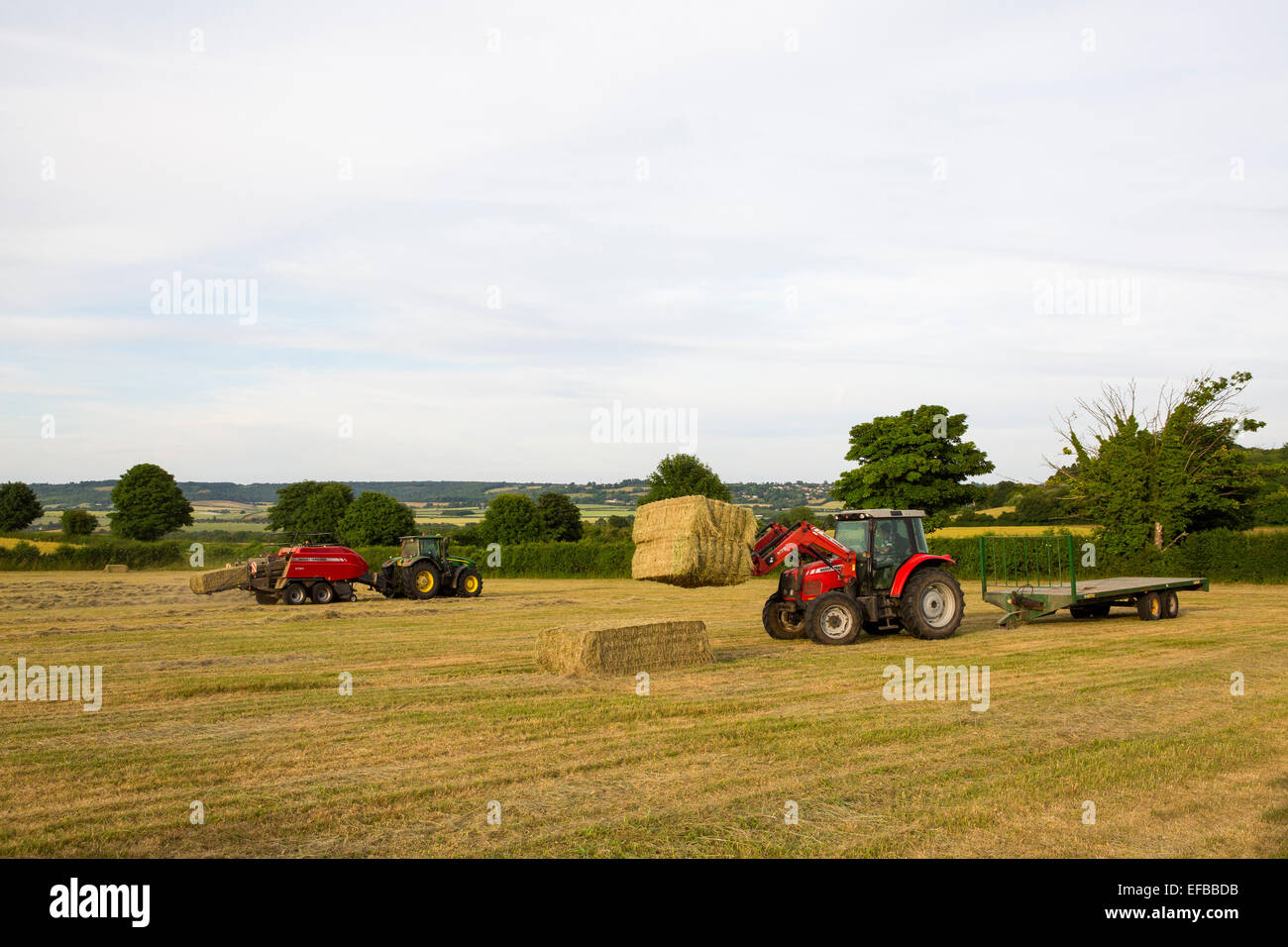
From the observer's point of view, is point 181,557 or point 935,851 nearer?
point 935,851

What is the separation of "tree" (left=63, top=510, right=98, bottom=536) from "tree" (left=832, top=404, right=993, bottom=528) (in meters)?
62.5

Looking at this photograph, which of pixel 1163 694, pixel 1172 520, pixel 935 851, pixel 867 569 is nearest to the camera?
pixel 935 851

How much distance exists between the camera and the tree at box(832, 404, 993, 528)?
49000 mm

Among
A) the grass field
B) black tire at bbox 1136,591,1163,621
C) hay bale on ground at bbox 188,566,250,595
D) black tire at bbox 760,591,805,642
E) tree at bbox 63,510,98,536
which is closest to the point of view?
the grass field

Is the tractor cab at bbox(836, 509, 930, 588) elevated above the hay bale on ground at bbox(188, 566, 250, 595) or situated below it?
above

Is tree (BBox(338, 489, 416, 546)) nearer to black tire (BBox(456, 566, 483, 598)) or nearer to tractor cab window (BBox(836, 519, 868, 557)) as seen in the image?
black tire (BBox(456, 566, 483, 598))

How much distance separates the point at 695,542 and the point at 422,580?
15950 millimetres

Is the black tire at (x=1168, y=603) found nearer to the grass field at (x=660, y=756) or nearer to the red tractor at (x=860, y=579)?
the grass field at (x=660, y=756)

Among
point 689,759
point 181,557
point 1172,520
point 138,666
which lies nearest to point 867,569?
point 689,759

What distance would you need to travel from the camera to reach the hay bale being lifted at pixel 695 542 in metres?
13.2

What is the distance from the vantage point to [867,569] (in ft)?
49.1

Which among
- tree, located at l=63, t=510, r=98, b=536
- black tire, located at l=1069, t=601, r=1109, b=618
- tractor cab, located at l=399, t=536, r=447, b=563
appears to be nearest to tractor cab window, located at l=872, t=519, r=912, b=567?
black tire, located at l=1069, t=601, r=1109, b=618

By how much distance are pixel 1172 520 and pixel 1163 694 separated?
946 inches
